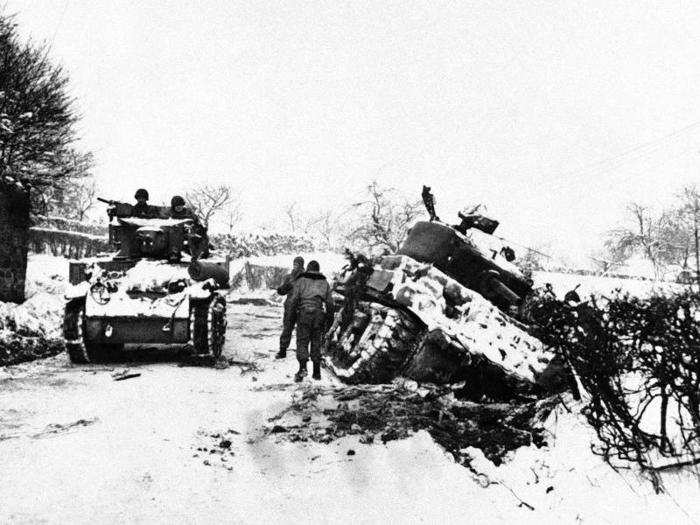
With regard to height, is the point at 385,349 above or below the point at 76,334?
above

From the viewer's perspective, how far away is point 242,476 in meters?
3.66

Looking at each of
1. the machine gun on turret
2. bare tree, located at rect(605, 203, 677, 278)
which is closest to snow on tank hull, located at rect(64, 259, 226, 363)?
the machine gun on turret

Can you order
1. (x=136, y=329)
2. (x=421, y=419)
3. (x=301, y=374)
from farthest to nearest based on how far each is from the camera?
(x=136, y=329) < (x=301, y=374) < (x=421, y=419)

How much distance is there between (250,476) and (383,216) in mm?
26218

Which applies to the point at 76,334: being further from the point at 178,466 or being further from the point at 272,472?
the point at 272,472

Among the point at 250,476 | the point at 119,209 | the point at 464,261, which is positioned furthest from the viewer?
the point at 119,209

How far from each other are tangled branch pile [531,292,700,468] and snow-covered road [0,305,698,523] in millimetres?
269

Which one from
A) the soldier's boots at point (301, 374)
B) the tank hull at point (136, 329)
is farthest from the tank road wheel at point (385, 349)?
the tank hull at point (136, 329)

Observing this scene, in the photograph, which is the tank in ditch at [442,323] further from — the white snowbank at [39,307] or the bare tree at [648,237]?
the bare tree at [648,237]

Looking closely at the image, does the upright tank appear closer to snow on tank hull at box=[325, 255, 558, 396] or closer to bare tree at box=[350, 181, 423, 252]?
snow on tank hull at box=[325, 255, 558, 396]

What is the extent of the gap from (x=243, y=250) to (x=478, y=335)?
1107 inches

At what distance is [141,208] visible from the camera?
9.51 meters

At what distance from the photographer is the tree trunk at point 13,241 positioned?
36.5ft

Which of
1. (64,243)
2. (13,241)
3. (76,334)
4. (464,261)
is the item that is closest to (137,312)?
(76,334)
